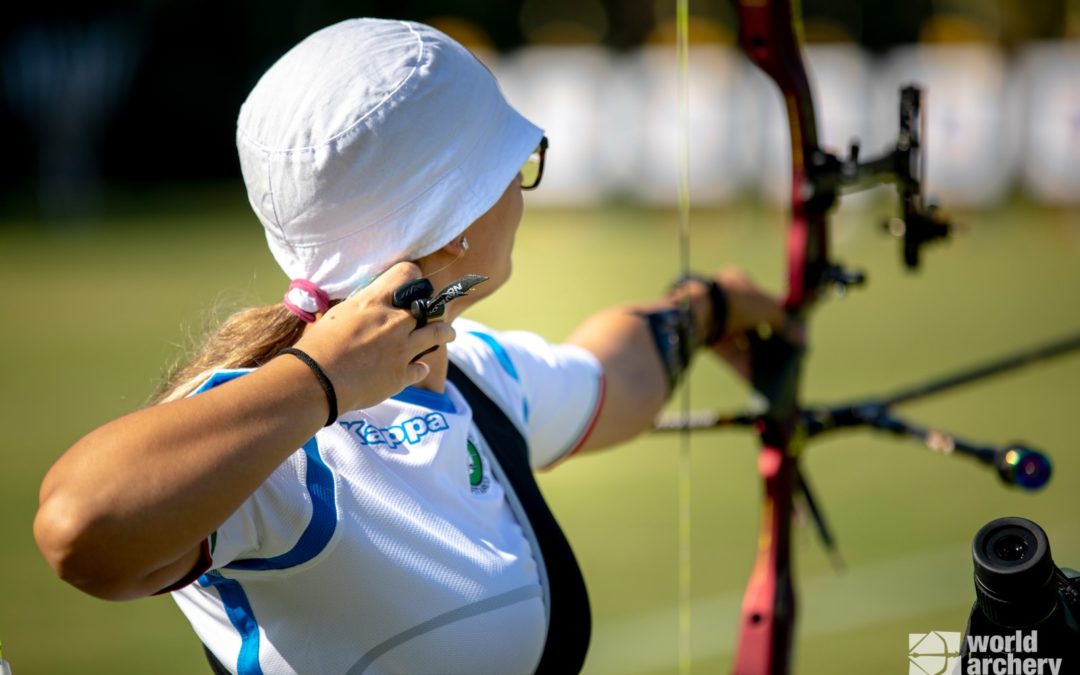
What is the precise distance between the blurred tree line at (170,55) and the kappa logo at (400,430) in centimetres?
1355

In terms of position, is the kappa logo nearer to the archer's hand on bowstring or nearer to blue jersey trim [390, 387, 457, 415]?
blue jersey trim [390, 387, 457, 415]

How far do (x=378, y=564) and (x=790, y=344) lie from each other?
39.3 inches

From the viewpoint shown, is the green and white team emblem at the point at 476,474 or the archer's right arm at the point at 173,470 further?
the green and white team emblem at the point at 476,474

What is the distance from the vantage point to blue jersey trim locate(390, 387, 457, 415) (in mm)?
1451

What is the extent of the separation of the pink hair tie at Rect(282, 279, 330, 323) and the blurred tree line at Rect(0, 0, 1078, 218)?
535 inches

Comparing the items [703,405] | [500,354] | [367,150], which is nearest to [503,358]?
[500,354]

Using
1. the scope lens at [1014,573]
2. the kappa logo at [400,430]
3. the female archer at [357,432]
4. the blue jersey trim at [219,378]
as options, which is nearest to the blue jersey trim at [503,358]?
the female archer at [357,432]

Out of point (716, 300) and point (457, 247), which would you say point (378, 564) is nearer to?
point (457, 247)

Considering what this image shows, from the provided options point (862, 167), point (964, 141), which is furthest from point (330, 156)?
point (964, 141)

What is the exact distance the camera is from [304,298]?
1373 mm

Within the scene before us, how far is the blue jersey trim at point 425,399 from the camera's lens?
145 centimetres

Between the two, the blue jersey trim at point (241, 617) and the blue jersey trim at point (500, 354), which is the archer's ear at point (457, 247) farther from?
the blue jersey trim at point (241, 617)

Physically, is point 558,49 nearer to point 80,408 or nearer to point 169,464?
point 80,408

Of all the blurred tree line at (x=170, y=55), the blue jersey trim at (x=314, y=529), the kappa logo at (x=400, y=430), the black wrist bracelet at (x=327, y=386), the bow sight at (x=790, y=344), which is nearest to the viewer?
the black wrist bracelet at (x=327, y=386)
